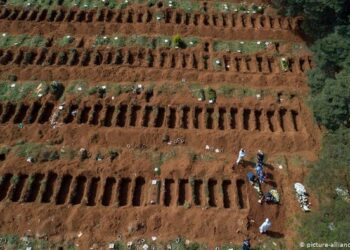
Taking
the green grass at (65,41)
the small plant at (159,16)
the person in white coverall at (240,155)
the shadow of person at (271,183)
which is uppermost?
the small plant at (159,16)

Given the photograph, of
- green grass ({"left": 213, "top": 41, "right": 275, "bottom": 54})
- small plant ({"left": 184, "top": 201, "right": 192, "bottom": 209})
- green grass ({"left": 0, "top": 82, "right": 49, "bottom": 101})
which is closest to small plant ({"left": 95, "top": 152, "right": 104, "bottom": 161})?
small plant ({"left": 184, "top": 201, "right": 192, "bottom": 209})

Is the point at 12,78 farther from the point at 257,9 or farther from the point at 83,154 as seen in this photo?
the point at 257,9

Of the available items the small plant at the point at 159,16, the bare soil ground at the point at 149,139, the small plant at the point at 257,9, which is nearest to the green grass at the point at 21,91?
the bare soil ground at the point at 149,139

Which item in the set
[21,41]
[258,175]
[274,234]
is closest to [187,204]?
A: [258,175]

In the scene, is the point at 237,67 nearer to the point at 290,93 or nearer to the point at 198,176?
the point at 290,93

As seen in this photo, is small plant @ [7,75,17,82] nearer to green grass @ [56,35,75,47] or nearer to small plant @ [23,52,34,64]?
small plant @ [23,52,34,64]

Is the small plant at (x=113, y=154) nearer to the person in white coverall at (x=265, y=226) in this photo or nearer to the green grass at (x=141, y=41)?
the person in white coverall at (x=265, y=226)

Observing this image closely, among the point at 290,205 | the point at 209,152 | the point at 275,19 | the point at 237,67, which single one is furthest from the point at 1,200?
the point at 275,19

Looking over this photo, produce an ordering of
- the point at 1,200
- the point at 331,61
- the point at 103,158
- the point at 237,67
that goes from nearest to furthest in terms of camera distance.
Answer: the point at 1,200, the point at 103,158, the point at 331,61, the point at 237,67
